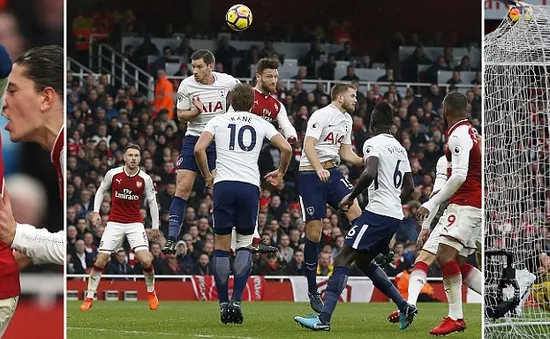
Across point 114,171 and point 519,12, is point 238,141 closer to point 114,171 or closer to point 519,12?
point 519,12

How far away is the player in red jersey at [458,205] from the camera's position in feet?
24.6

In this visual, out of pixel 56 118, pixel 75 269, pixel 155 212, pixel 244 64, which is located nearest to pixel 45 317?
pixel 56 118

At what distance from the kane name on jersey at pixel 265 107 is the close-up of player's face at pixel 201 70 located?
0.52m

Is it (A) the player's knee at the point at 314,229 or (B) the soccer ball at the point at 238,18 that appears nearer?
(A) the player's knee at the point at 314,229

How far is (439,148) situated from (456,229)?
345 inches

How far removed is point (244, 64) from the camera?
1770 cm

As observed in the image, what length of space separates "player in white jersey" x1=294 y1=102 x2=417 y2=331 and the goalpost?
1.14m

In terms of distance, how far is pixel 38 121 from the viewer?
4910mm

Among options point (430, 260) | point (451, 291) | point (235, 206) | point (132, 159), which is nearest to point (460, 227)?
point (451, 291)

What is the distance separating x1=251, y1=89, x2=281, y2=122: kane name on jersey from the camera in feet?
30.6

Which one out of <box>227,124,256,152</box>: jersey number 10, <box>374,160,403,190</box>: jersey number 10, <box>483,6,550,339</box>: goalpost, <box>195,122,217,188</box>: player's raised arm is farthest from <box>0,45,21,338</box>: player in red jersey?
<box>483,6,550,339</box>: goalpost

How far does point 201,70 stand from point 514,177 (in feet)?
9.77

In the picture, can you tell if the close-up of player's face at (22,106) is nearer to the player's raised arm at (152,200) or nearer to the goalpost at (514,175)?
the goalpost at (514,175)

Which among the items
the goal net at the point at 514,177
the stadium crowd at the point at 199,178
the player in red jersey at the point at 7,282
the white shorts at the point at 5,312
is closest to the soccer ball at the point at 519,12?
the goal net at the point at 514,177
